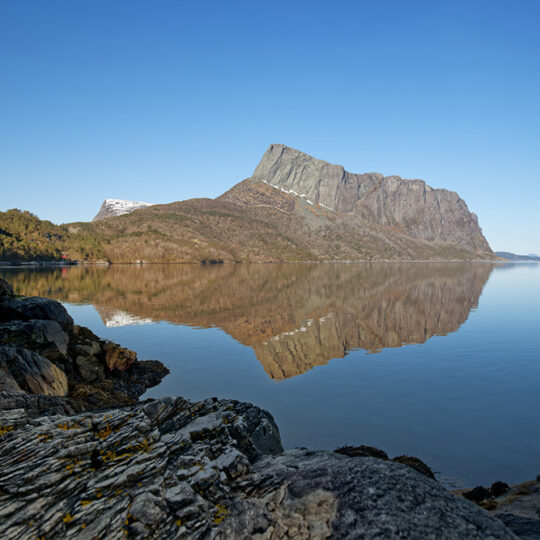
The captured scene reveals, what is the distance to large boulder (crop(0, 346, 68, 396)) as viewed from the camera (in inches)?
646

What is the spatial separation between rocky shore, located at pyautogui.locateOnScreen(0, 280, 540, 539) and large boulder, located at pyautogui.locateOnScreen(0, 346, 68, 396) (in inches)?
142

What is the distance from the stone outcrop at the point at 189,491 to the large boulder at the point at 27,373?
582cm

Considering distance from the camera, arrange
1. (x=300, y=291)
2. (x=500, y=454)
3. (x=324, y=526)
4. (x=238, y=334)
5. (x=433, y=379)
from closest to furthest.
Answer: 1. (x=324, y=526)
2. (x=500, y=454)
3. (x=433, y=379)
4. (x=238, y=334)
5. (x=300, y=291)

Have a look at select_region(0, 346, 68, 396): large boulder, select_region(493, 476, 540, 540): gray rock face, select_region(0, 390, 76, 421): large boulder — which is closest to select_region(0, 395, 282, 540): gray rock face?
select_region(0, 390, 76, 421): large boulder

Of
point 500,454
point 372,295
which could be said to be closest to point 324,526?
point 500,454

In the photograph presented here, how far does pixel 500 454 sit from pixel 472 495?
532cm

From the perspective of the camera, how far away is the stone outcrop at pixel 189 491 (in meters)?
8.44

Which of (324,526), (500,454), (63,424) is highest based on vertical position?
(63,424)

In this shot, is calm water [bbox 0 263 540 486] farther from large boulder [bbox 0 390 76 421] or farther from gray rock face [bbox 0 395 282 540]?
large boulder [bbox 0 390 76 421]

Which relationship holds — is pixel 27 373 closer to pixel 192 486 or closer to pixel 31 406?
pixel 31 406

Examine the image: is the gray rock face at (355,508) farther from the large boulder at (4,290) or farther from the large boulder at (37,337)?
the large boulder at (4,290)

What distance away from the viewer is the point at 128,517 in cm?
887

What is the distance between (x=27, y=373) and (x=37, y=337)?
23.1ft

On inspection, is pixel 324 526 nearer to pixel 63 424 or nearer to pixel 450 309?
pixel 63 424
